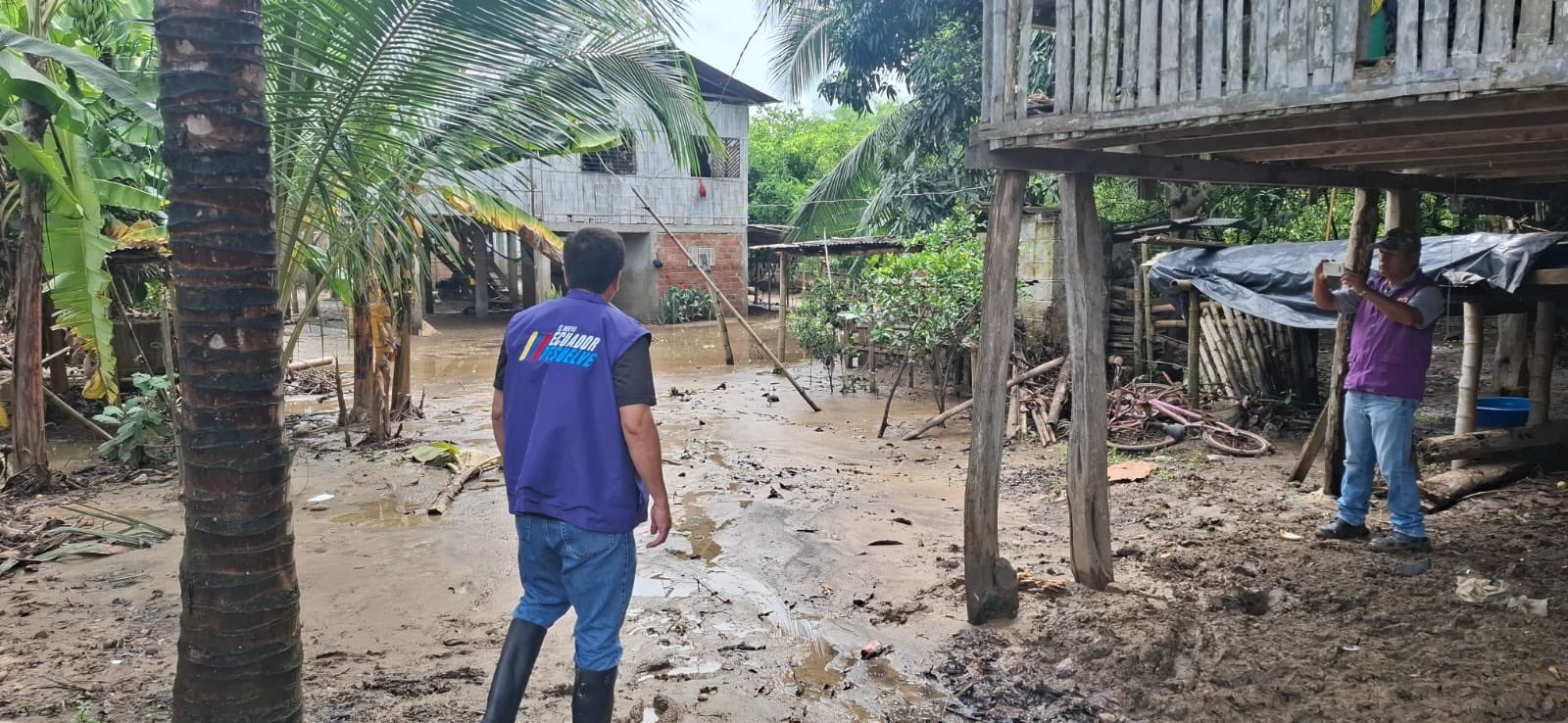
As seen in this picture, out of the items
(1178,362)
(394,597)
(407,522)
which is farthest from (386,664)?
(1178,362)

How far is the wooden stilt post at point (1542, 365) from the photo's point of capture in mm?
6805

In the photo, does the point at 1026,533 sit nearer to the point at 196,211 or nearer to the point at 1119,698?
the point at 1119,698

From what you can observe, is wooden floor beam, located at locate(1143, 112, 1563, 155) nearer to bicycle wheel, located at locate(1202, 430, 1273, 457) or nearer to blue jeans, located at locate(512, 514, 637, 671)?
blue jeans, located at locate(512, 514, 637, 671)

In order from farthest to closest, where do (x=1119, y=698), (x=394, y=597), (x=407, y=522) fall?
(x=407, y=522)
(x=394, y=597)
(x=1119, y=698)

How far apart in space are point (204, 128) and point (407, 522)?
4.73 metres

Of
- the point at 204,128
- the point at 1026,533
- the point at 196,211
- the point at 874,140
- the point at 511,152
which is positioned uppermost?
the point at 874,140

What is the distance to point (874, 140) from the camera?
18719 millimetres

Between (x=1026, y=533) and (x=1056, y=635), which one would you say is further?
(x=1026, y=533)

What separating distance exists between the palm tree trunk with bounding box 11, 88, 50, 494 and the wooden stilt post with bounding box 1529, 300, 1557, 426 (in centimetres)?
1034

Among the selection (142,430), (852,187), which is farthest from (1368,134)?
(852,187)

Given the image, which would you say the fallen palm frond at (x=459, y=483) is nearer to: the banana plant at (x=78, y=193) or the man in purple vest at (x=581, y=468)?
the banana plant at (x=78, y=193)

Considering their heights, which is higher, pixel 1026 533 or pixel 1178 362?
pixel 1178 362

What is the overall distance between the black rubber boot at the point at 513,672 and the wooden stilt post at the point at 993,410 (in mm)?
2290

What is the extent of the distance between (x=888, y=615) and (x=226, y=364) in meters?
3.28
